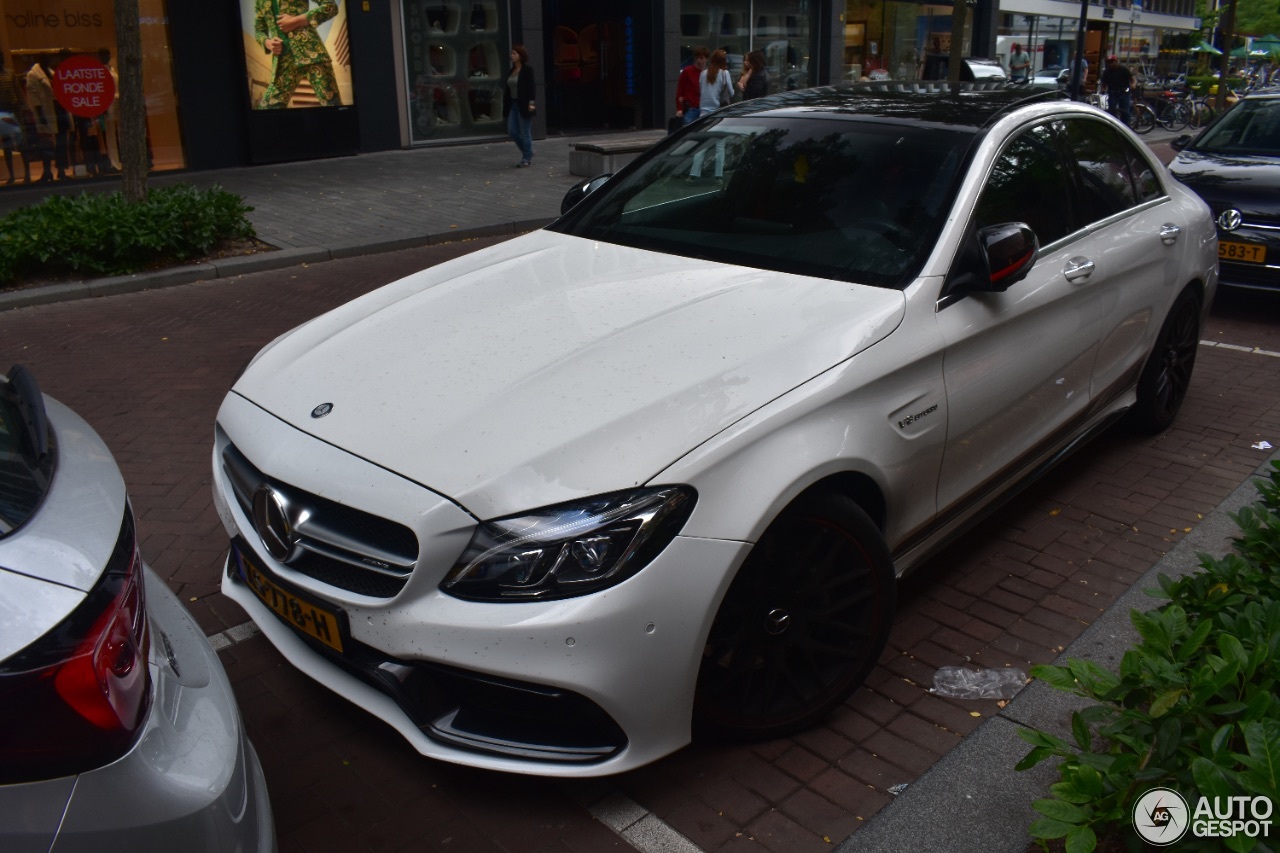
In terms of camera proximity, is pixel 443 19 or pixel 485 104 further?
pixel 485 104

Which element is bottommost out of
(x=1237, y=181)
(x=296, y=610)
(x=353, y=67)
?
(x=296, y=610)

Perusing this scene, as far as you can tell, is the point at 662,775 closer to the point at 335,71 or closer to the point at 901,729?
the point at 901,729

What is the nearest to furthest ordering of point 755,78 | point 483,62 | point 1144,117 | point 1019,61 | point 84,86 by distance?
point 84,86
point 755,78
point 483,62
point 1144,117
point 1019,61

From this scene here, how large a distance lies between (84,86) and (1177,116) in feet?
85.3

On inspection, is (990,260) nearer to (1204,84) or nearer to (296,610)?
(296,610)

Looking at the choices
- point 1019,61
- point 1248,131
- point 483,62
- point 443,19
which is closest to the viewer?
point 1248,131

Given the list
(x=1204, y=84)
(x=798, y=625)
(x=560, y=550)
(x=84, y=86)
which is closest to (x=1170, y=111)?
(x=1204, y=84)

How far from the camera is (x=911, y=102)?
439 cm

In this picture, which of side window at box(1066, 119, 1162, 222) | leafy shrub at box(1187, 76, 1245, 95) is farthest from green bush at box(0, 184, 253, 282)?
leafy shrub at box(1187, 76, 1245, 95)

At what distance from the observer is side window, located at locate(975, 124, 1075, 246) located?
3891mm

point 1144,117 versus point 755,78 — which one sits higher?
point 755,78

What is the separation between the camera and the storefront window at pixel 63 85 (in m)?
13.9

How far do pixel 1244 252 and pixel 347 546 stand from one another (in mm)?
7553

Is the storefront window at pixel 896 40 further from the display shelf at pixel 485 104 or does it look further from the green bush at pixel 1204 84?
the display shelf at pixel 485 104
